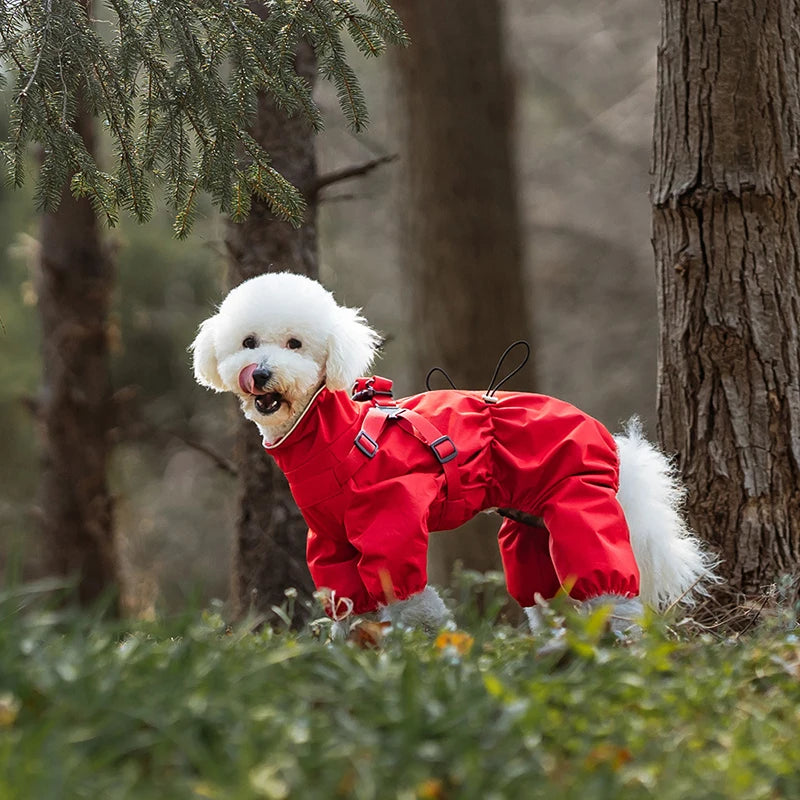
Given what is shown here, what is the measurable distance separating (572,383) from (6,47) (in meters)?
12.9

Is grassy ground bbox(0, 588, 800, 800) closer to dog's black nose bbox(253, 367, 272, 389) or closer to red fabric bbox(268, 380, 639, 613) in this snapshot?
red fabric bbox(268, 380, 639, 613)

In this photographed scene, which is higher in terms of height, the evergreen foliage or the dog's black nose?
the evergreen foliage

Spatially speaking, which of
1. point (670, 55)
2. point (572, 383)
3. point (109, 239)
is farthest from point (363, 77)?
point (670, 55)

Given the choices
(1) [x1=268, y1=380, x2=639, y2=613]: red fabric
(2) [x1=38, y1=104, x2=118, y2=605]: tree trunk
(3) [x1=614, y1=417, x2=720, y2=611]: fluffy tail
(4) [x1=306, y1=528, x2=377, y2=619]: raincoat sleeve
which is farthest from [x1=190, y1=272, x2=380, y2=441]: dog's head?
(2) [x1=38, y1=104, x2=118, y2=605]: tree trunk

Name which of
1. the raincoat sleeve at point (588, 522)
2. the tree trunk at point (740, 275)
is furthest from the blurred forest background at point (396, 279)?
the raincoat sleeve at point (588, 522)

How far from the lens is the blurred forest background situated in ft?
51.3

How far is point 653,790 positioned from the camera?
80.9 inches

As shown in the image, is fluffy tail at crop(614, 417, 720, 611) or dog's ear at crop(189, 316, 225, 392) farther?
fluffy tail at crop(614, 417, 720, 611)

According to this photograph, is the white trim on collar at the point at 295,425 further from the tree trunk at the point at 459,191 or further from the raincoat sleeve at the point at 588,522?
the tree trunk at the point at 459,191

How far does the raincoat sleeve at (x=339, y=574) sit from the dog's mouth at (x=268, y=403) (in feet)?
1.67

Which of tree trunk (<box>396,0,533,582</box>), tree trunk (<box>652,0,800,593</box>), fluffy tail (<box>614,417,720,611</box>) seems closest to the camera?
fluffy tail (<box>614,417,720,611</box>)

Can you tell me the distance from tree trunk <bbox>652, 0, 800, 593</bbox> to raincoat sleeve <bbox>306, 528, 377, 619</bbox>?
149 cm

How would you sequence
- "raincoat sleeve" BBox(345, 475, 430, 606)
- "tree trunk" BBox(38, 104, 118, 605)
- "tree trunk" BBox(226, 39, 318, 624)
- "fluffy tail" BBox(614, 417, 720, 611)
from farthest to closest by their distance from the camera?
"tree trunk" BBox(38, 104, 118, 605) < "tree trunk" BBox(226, 39, 318, 624) < "fluffy tail" BBox(614, 417, 720, 611) < "raincoat sleeve" BBox(345, 475, 430, 606)

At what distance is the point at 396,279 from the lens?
52.3ft
